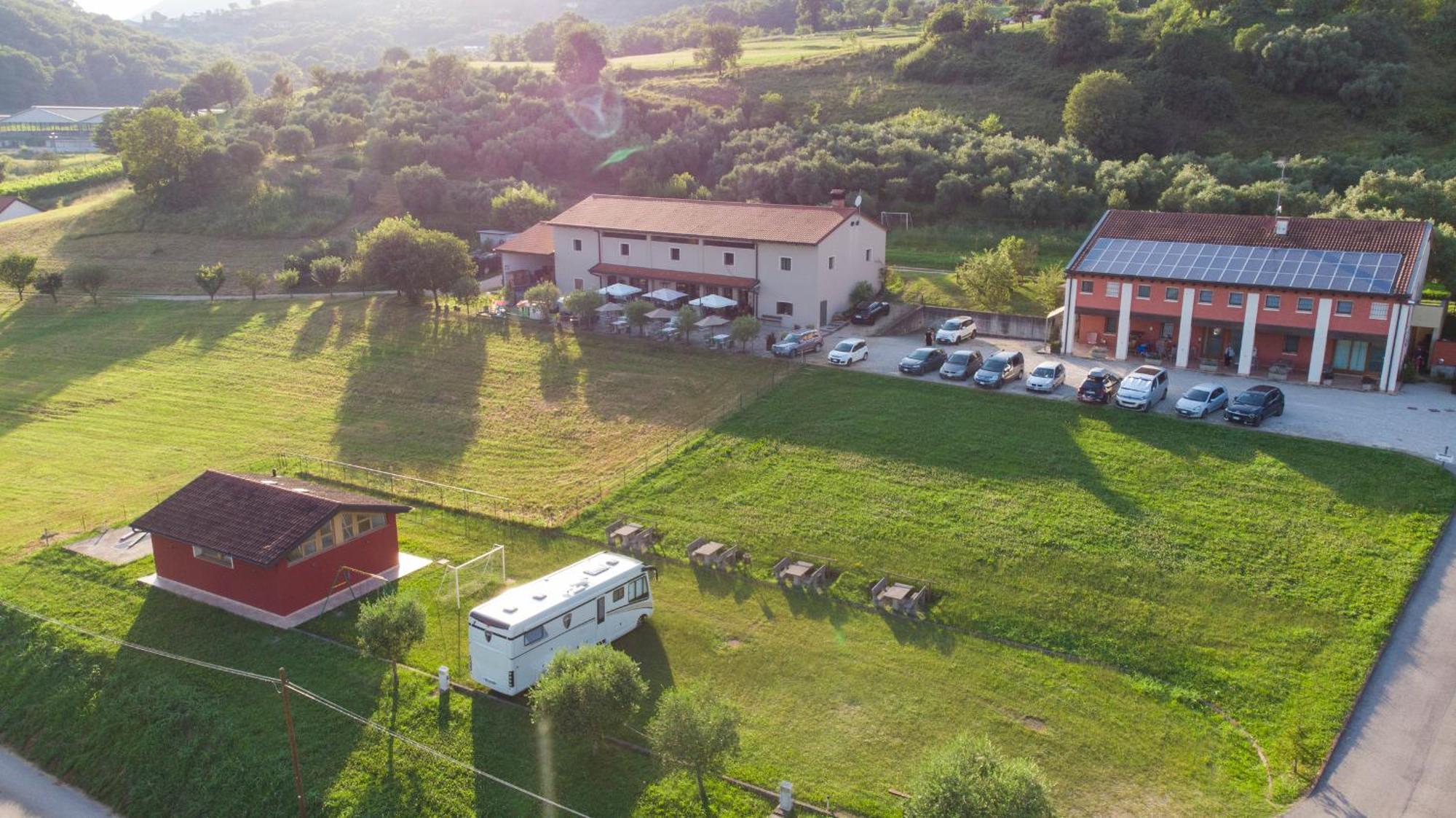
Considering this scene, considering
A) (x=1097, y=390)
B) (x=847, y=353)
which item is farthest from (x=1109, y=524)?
(x=847, y=353)

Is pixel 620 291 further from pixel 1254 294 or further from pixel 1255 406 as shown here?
pixel 1255 406

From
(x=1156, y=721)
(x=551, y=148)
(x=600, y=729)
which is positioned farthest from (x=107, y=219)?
(x=1156, y=721)

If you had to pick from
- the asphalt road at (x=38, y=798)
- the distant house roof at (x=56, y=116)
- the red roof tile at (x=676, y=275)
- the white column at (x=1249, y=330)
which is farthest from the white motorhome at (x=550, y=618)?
the distant house roof at (x=56, y=116)

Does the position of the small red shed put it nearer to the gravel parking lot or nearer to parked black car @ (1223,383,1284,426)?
the gravel parking lot

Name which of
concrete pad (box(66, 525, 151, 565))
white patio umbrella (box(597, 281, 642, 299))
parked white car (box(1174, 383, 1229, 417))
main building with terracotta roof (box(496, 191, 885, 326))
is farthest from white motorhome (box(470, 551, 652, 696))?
white patio umbrella (box(597, 281, 642, 299))

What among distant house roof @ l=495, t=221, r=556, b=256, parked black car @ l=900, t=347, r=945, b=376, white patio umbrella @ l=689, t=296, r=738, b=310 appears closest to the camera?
parked black car @ l=900, t=347, r=945, b=376

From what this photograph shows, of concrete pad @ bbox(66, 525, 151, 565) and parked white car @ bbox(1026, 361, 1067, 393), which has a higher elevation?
parked white car @ bbox(1026, 361, 1067, 393)

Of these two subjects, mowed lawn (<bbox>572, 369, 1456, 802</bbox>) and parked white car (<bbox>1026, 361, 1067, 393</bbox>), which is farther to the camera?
parked white car (<bbox>1026, 361, 1067, 393</bbox>)
